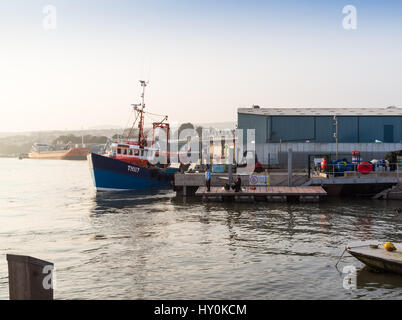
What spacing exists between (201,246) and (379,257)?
8.14 metres

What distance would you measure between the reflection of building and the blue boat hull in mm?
13524

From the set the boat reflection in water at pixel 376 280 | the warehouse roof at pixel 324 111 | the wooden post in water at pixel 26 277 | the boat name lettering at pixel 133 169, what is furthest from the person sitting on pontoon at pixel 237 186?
the wooden post in water at pixel 26 277

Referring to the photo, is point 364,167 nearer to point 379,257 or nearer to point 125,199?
point 125,199

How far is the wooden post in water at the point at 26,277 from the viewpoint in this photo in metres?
7.02

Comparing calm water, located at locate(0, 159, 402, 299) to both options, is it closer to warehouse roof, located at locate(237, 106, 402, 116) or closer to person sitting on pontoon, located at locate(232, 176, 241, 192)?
person sitting on pontoon, located at locate(232, 176, 241, 192)

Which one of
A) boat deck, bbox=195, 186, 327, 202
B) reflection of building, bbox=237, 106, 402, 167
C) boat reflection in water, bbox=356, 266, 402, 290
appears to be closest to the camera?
boat reflection in water, bbox=356, 266, 402, 290

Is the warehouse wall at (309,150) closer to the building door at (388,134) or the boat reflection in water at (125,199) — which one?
the building door at (388,134)

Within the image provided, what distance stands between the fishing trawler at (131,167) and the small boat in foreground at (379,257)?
3375cm

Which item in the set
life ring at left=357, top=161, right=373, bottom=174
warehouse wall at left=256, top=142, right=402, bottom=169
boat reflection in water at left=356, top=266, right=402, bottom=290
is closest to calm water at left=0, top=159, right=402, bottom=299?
boat reflection in water at left=356, top=266, right=402, bottom=290

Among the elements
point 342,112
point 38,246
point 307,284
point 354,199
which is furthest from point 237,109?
point 307,284

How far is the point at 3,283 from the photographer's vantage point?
14711 millimetres

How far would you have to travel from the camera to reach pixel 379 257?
A: 582 inches

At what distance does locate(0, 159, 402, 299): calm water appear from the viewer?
46.6ft

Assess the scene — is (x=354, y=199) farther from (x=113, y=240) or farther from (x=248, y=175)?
(x=113, y=240)
